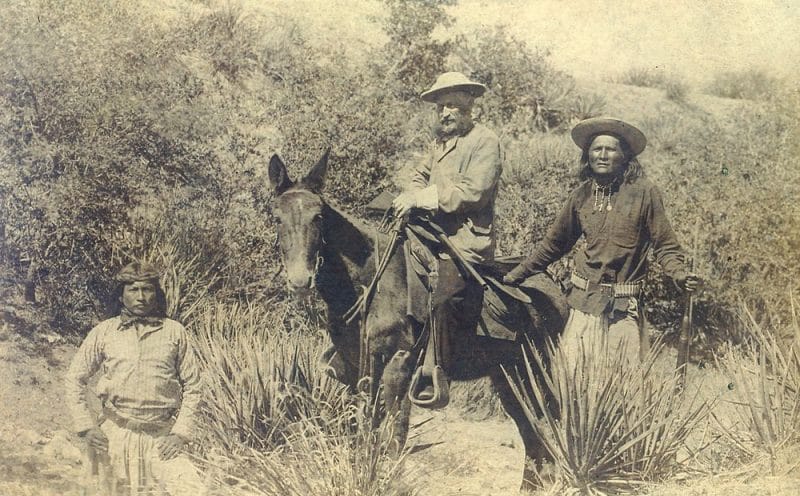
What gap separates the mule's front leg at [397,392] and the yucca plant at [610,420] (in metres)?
0.53

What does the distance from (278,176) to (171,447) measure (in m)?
1.52

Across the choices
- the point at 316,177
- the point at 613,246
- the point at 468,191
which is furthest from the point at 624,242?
the point at 316,177

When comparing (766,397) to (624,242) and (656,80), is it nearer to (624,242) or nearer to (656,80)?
(624,242)

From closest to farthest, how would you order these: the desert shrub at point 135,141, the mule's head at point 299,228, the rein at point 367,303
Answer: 1. the mule's head at point 299,228
2. the rein at point 367,303
3. the desert shrub at point 135,141

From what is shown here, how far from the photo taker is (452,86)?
4.48 m

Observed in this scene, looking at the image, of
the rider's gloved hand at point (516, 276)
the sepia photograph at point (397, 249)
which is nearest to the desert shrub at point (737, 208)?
the sepia photograph at point (397, 249)

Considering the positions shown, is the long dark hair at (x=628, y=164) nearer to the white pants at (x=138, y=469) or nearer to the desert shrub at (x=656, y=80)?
the desert shrub at (x=656, y=80)

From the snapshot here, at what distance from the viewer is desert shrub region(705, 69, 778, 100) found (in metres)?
4.93

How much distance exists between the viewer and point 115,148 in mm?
4875

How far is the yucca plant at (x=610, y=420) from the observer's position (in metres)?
4.16

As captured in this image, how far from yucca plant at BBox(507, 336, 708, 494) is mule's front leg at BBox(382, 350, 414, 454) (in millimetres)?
527

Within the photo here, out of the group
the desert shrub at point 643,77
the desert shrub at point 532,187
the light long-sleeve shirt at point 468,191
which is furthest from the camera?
the desert shrub at point 532,187

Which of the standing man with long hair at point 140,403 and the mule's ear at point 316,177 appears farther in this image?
the standing man with long hair at point 140,403

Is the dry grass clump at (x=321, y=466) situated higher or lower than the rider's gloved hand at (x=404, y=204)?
lower
